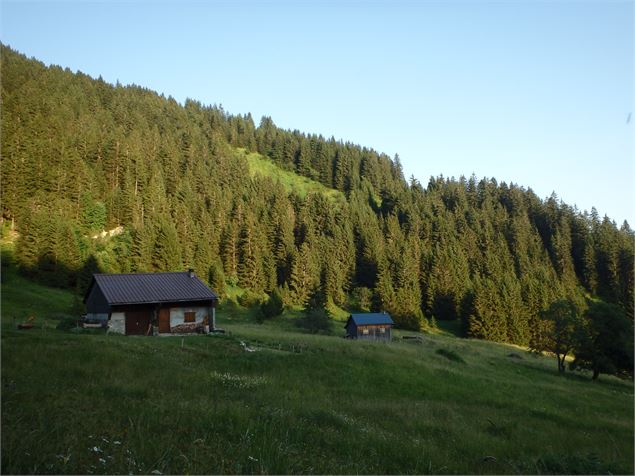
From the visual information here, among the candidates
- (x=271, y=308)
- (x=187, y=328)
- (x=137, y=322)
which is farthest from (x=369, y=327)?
(x=137, y=322)

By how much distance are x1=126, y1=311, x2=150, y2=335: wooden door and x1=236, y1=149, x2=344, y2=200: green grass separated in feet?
371

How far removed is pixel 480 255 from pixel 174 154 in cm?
9268

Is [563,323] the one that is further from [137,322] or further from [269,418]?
[269,418]

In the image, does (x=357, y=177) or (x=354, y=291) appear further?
(x=357, y=177)

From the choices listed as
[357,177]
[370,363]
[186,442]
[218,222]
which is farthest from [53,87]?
[186,442]

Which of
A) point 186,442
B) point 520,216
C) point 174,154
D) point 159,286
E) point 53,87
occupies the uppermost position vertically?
point 53,87

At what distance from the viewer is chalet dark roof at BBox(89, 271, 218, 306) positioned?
37.9 m

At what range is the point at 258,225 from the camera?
10212 cm

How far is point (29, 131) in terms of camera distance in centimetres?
8269

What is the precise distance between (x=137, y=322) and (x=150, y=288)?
3535 mm

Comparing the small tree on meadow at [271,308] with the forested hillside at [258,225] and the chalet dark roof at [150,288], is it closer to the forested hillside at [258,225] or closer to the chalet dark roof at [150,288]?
the forested hillside at [258,225]

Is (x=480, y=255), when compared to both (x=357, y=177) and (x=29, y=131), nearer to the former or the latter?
(x=357, y=177)

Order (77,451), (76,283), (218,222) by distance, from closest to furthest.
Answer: (77,451) → (76,283) → (218,222)

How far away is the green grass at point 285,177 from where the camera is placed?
153 meters
